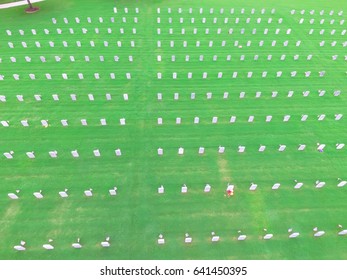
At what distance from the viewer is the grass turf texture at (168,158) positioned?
8.31 meters

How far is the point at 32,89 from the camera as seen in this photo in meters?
14.0

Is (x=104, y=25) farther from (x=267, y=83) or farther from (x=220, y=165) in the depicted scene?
(x=220, y=165)

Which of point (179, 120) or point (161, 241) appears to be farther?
point (179, 120)

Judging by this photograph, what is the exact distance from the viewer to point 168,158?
10.7 metres

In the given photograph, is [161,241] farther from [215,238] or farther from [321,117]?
[321,117]

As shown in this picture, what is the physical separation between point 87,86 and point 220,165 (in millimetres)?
9512

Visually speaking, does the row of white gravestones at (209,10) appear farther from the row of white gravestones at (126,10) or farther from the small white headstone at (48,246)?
the small white headstone at (48,246)

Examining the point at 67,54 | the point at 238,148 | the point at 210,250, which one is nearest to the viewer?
the point at 210,250

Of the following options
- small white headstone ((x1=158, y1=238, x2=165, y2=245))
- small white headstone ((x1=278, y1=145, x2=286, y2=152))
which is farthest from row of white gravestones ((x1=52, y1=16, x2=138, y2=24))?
small white headstone ((x1=158, y1=238, x2=165, y2=245))

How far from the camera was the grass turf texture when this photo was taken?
8.31m

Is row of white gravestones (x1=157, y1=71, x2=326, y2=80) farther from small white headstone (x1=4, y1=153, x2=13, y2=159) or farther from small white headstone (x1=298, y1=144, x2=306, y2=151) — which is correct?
small white headstone (x1=4, y1=153, x2=13, y2=159)

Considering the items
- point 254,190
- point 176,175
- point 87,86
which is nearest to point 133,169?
point 176,175

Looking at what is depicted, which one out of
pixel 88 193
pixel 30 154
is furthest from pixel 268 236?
pixel 30 154

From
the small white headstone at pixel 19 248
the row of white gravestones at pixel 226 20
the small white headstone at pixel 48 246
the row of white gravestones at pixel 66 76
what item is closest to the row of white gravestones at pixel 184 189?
the small white headstone at pixel 48 246
